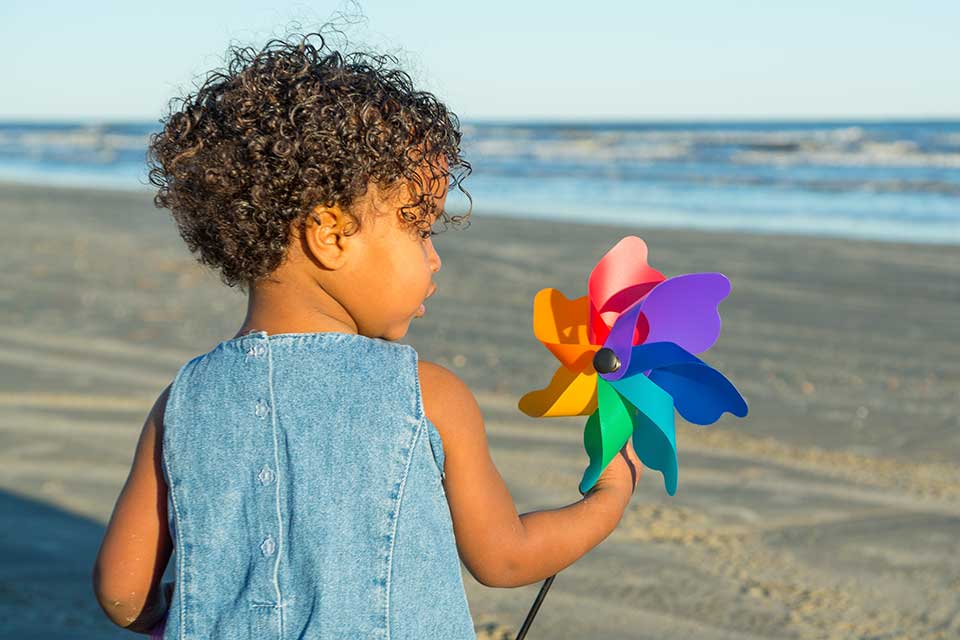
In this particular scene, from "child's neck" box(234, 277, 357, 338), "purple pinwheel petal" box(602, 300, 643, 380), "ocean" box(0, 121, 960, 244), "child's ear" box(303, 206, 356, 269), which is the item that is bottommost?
"ocean" box(0, 121, 960, 244)

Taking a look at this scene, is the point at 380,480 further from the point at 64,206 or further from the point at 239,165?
the point at 64,206

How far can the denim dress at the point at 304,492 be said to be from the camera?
1.60m

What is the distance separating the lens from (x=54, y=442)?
4.90m

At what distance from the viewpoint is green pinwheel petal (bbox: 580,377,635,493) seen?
2027 mm

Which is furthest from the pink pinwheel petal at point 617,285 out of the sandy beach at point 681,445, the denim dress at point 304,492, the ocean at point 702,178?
the ocean at point 702,178

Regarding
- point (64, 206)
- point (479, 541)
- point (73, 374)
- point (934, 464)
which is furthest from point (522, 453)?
point (64, 206)

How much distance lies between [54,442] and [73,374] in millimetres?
1224

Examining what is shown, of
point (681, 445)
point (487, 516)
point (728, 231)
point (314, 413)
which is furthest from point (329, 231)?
point (728, 231)

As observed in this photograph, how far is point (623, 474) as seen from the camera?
206 centimetres

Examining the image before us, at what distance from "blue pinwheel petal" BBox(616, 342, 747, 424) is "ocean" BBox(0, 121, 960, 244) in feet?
22.2

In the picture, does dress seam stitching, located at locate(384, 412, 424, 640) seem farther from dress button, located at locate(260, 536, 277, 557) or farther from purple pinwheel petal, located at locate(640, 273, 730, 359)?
purple pinwheel petal, located at locate(640, 273, 730, 359)

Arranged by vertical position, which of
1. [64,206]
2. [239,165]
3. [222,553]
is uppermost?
[239,165]

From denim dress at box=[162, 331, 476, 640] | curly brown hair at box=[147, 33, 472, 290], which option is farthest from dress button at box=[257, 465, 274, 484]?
curly brown hair at box=[147, 33, 472, 290]

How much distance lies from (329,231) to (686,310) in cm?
73
